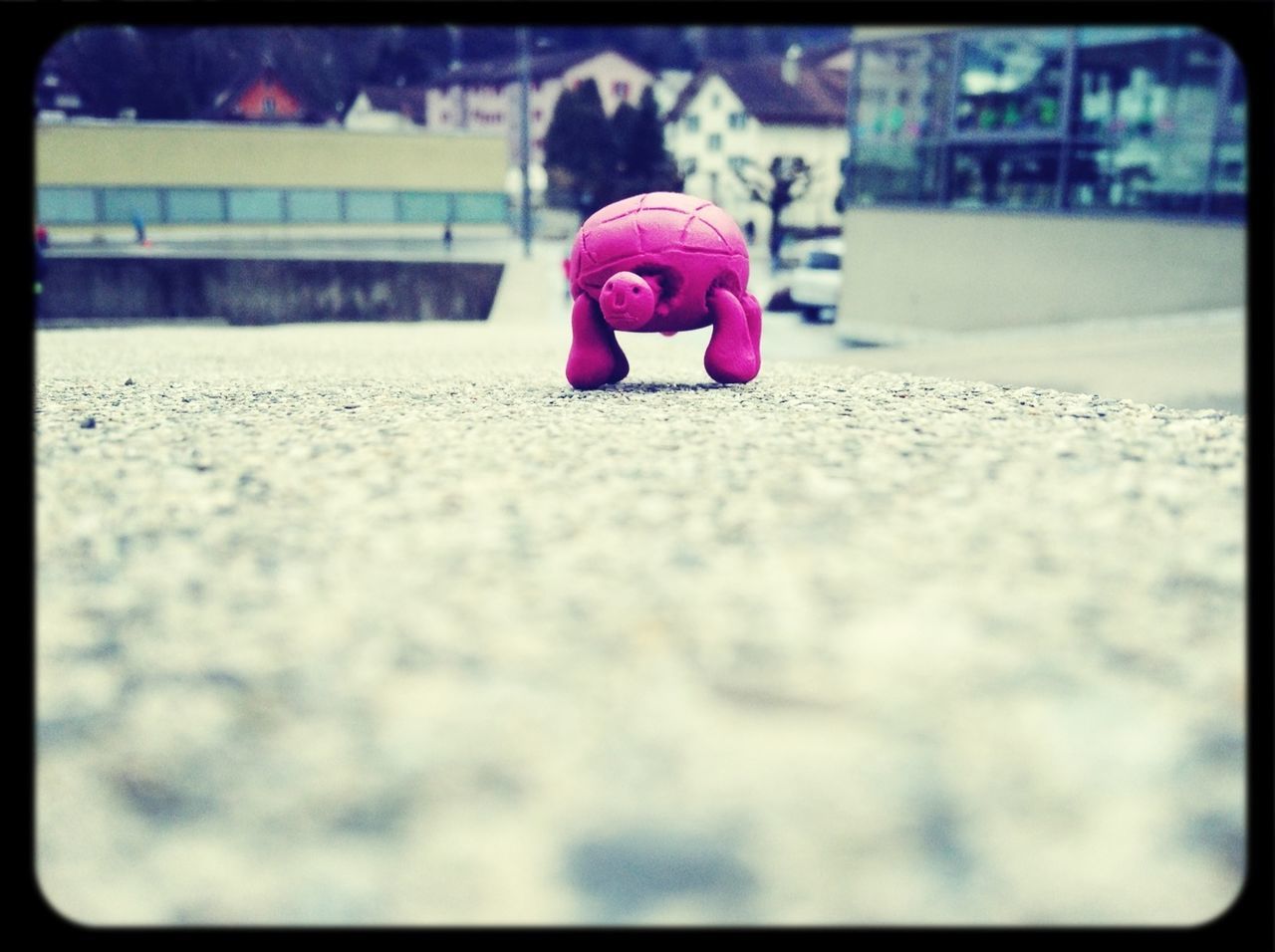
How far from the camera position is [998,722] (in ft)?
6.61

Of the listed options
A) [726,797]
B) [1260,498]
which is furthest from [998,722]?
[1260,498]

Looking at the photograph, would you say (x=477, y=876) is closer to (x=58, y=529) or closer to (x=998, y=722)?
(x=998, y=722)

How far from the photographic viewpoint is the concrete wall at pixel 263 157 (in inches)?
1119

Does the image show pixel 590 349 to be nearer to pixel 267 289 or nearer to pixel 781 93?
pixel 267 289

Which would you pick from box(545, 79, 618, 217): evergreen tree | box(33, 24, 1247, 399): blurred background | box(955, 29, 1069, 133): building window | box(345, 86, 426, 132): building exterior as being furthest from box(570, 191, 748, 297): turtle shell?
box(345, 86, 426, 132): building exterior

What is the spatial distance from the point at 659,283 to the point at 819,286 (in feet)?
48.5

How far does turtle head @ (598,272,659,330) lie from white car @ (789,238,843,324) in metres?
14.2

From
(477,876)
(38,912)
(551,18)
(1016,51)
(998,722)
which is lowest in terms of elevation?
(38,912)

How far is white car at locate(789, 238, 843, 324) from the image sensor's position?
63.8ft

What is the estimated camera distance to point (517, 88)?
36.7 m

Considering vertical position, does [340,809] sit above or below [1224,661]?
below

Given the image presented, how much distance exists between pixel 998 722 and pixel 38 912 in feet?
5.77

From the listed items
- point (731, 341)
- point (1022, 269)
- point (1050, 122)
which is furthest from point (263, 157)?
point (731, 341)

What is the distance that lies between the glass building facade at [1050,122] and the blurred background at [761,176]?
4 centimetres
